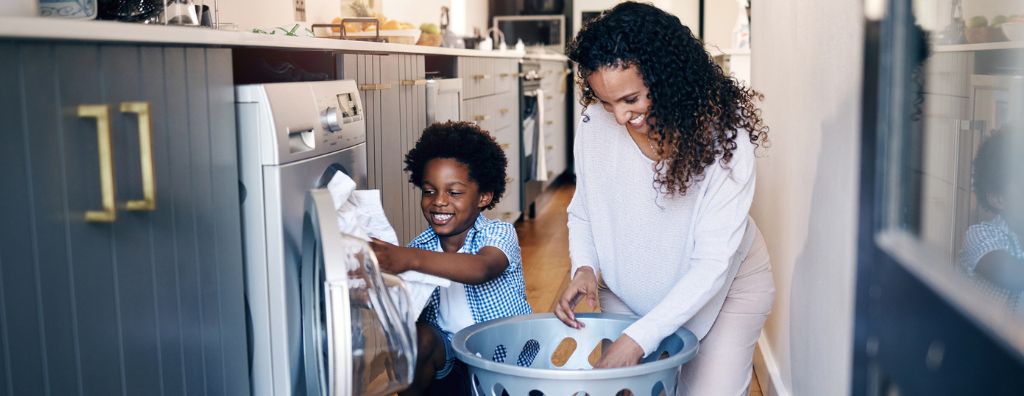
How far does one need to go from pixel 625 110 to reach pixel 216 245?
26.6 inches

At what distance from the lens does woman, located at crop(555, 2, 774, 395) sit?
1.64 m

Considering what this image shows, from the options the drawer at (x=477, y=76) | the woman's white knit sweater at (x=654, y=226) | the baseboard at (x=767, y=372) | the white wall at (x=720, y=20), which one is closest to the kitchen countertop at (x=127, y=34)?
the woman's white knit sweater at (x=654, y=226)

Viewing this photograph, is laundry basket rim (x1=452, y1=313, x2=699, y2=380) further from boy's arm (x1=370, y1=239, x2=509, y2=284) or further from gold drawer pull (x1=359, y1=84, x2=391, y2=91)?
gold drawer pull (x1=359, y1=84, x2=391, y2=91)

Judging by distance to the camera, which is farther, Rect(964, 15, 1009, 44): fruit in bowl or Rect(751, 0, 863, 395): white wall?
Rect(751, 0, 863, 395): white wall

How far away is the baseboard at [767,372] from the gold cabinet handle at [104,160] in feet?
5.86

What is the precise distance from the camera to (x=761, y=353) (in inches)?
119

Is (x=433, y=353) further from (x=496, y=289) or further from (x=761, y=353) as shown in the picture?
(x=761, y=353)

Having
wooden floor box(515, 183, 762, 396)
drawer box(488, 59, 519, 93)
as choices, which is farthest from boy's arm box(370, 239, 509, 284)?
drawer box(488, 59, 519, 93)

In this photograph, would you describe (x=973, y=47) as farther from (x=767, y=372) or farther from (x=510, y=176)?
(x=510, y=176)

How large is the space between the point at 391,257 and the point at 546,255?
10.5 ft

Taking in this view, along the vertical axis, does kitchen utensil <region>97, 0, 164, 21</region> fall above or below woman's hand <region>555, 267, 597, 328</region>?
above

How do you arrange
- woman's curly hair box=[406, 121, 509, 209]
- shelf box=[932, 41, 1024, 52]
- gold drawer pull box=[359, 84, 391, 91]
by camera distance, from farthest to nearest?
1. gold drawer pull box=[359, 84, 391, 91]
2. woman's curly hair box=[406, 121, 509, 209]
3. shelf box=[932, 41, 1024, 52]

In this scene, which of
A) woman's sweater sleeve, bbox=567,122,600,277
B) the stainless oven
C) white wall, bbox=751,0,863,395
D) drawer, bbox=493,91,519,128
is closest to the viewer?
white wall, bbox=751,0,863,395

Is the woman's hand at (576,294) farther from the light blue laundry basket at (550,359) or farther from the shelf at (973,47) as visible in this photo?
the shelf at (973,47)
